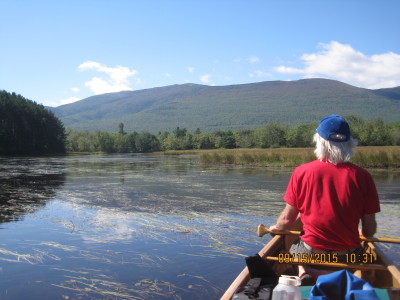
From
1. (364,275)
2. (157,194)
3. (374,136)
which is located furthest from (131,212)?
(374,136)

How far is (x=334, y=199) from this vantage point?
3.31 metres

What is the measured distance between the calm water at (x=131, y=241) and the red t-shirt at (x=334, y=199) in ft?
6.61

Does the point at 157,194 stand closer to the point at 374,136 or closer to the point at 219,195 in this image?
the point at 219,195

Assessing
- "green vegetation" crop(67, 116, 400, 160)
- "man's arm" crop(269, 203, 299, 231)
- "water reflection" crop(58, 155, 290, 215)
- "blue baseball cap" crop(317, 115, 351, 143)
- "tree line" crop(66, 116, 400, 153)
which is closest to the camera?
"blue baseball cap" crop(317, 115, 351, 143)

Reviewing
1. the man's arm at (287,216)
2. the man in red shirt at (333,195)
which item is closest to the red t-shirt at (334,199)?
the man in red shirt at (333,195)

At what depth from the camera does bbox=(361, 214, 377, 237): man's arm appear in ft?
11.5

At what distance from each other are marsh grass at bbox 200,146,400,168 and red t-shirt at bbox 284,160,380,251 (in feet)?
A: 70.2

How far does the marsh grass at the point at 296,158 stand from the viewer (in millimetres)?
25406

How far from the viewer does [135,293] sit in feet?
16.1

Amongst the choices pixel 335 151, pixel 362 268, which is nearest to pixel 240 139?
pixel 362 268

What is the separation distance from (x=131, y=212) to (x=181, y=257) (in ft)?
14.9
